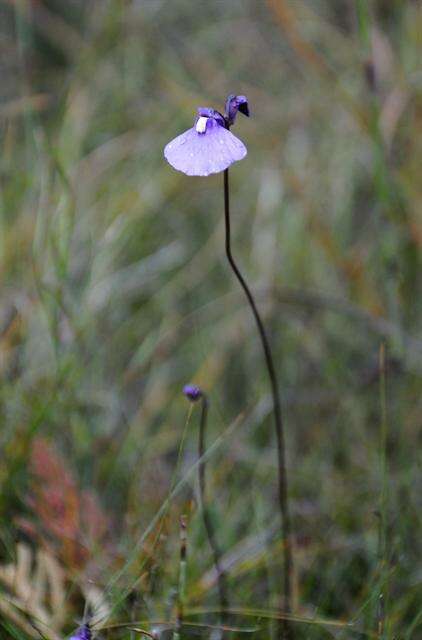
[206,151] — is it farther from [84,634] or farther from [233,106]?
[84,634]

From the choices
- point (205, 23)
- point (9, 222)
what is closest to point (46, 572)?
point (9, 222)

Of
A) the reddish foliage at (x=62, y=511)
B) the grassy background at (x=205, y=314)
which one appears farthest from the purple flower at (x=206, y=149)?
the reddish foliage at (x=62, y=511)

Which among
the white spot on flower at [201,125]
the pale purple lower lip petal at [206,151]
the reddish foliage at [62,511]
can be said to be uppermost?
the white spot on flower at [201,125]

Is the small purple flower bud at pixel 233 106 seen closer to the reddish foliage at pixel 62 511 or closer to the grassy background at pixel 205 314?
the grassy background at pixel 205 314

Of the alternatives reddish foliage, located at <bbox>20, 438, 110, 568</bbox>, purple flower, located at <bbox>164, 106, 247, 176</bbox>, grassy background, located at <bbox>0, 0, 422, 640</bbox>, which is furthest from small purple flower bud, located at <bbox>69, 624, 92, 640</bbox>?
purple flower, located at <bbox>164, 106, 247, 176</bbox>

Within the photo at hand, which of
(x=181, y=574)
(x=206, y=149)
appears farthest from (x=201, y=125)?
(x=181, y=574)

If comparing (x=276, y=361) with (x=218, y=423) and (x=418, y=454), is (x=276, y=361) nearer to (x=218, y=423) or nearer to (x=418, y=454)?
(x=218, y=423)

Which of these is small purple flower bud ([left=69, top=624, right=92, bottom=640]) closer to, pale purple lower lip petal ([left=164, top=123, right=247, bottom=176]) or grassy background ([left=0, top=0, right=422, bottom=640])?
grassy background ([left=0, top=0, right=422, bottom=640])
